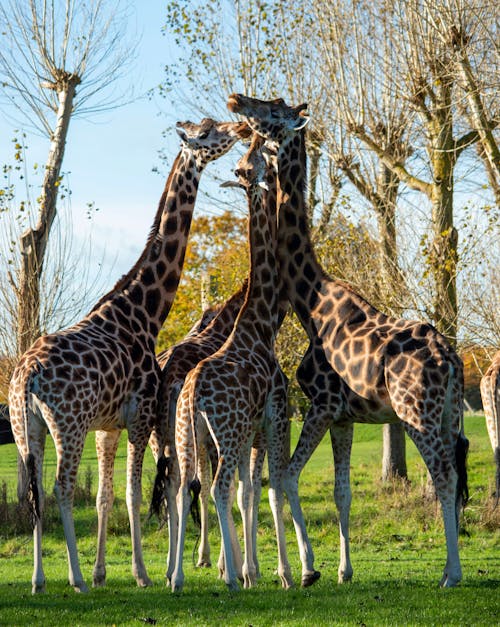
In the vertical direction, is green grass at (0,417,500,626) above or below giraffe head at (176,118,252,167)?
below

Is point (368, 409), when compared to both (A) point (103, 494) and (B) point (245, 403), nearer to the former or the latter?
(B) point (245, 403)

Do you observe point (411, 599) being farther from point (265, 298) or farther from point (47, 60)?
point (47, 60)

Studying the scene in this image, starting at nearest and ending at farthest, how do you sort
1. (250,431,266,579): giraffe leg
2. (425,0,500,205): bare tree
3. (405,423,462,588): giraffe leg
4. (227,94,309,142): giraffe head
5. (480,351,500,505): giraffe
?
(405,423,462,588): giraffe leg < (250,431,266,579): giraffe leg < (227,94,309,142): giraffe head < (480,351,500,505): giraffe < (425,0,500,205): bare tree

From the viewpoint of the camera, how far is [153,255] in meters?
12.0

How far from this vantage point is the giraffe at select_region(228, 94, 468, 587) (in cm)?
934

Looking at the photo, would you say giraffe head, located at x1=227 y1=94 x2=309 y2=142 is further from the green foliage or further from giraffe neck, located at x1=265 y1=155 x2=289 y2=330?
the green foliage

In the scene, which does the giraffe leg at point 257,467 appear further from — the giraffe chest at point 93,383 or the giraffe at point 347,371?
the giraffe chest at point 93,383

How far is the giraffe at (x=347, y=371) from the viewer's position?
9.34m

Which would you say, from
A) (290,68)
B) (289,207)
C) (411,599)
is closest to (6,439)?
(290,68)

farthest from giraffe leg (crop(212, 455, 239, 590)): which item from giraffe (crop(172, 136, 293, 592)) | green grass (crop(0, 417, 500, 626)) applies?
green grass (crop(0, 417, 500, 626))

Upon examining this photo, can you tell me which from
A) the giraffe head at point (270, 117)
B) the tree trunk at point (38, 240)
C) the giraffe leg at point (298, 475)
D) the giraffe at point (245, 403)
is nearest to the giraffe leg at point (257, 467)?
the giraffe at point (245, 403)

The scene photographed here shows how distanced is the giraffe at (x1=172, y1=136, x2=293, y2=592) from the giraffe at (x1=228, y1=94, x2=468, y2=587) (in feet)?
0.96

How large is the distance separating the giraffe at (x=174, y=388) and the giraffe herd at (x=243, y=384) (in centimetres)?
2

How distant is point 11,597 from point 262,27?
48.3 ft
